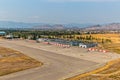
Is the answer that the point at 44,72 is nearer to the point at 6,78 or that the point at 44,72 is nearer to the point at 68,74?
the point at 68,74

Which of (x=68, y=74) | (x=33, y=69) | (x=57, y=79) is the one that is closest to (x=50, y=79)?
(x=57, y=79)

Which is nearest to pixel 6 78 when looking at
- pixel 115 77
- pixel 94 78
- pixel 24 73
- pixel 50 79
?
pixel 24 73

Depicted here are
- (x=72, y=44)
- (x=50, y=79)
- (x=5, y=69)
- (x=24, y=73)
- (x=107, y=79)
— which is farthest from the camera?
(x=72, y=44)

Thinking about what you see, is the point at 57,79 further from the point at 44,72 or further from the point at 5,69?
the point at 5,69

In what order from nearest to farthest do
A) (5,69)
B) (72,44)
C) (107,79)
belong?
(107,79)
(5,69)
(72,44)

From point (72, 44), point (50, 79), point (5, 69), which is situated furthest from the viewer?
point (72, 44)

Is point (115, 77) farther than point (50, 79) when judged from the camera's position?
No

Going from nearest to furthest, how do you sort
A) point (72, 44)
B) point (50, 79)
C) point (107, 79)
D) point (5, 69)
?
1. point (107, 79)
2. point (50, 79)
3. point (5, 69)
4. point (72, 44)

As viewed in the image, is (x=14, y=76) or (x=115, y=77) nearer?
(x=115, y=77)
